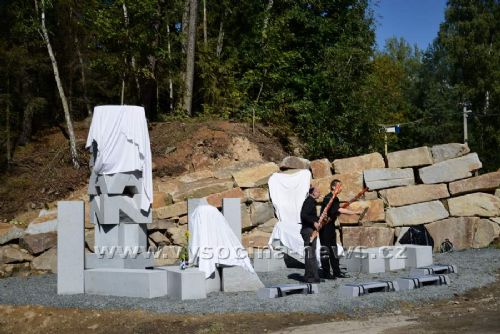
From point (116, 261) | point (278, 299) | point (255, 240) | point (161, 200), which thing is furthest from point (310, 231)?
point (161, 200)

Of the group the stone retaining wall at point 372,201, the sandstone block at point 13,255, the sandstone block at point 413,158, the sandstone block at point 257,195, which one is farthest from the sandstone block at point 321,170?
the sandstone block at point 13,255

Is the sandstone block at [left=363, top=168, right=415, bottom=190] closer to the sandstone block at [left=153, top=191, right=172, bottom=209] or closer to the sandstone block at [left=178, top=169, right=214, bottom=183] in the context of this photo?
the sandstone block at [left=178, top=169, right=214, bottom=183]

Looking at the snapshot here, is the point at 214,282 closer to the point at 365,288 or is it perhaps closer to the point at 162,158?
the point at 365,288

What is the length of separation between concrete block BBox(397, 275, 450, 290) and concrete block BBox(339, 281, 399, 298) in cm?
12

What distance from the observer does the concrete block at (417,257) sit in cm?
1204

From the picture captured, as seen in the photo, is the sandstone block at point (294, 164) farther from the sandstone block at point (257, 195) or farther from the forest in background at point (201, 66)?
the forest in background at point (201, 66)

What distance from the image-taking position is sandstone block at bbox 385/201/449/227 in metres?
15.4

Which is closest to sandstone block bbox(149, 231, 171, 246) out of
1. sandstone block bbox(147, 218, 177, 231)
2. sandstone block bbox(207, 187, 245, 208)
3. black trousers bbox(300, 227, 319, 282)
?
sandstone block bbox(147, 218, 177, 231)

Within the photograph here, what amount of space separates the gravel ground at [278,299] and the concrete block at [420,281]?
5.5 inches

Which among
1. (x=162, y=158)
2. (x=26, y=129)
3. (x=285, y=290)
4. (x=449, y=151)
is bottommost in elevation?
(x=285, y=290)

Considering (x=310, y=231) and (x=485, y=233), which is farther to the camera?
(x=485, y=233)

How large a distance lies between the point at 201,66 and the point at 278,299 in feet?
50.4

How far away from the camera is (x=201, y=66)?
2305 cm

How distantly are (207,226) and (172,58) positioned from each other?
43.9 ft
